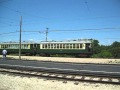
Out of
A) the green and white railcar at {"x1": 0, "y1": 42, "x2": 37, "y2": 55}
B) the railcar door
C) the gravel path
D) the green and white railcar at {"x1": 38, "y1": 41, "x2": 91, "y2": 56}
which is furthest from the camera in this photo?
the green and white railcar at {"x1": 0, "y1": 42, "x2": 37, "y2": 55}

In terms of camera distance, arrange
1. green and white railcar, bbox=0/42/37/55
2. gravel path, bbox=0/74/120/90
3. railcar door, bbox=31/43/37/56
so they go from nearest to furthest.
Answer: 1. gravel path, bbox=0/74/120/90
2. railcar door, bbox=31/43/37/56
3. green and white railcar, bbox=0/42/37/55

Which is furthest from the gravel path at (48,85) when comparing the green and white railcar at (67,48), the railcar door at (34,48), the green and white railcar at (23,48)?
the green and white railcar at (23,48)

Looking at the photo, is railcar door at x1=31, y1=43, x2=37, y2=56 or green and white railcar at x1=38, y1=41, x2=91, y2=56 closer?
green and white railcar at x1=38, y1=41, x2=91, y2=56

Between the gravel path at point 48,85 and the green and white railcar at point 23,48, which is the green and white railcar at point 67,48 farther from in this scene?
the gravel path at point 48,85

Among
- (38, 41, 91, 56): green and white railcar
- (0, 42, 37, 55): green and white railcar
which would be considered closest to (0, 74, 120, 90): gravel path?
(38, 41, 91, 56): green and white railcar

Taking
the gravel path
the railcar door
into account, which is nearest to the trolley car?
the railcar door

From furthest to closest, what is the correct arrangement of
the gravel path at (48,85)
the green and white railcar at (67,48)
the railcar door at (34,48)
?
1. the railcar door at (34,48)
2. the green and white railcar at (67,48)
3. the gravel path at (48,85)

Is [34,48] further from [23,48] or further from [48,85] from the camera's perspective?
[48,85]

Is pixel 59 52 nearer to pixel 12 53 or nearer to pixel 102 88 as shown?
pixel 12 53

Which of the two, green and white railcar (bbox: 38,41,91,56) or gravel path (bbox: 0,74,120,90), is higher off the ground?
green and white railcar (bbox: 38,41,91,56)

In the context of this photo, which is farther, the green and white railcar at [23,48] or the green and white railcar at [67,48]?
the green and white railcar at [23,48]

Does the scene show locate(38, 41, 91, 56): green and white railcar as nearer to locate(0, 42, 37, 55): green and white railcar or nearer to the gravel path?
locate(0, 42, 37, 55): green and white railcar

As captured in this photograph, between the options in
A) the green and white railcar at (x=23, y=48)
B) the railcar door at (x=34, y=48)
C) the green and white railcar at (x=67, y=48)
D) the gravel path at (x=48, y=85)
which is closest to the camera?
the gravel path at (x=48, y=85)

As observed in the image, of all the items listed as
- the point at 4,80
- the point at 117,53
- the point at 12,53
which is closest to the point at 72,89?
the point at 4,80
